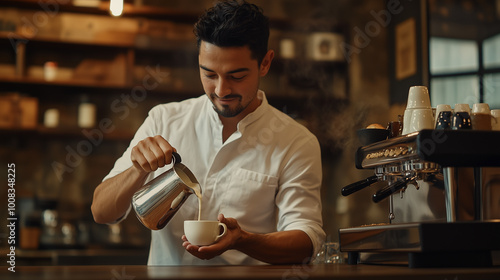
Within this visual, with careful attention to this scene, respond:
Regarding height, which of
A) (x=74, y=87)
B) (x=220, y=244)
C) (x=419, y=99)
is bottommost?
(x=220, y=244)

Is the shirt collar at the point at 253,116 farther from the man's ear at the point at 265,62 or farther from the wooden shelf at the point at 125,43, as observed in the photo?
the wooden shelf at the point at 125,43

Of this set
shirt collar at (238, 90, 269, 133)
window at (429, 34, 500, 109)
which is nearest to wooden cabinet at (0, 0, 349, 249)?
window at (429, 34, 500, 109)

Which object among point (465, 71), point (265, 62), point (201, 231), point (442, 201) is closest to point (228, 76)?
point (265, 62)

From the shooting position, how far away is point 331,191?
3.71 m

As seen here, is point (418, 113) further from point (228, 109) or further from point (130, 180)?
point (130, 180)

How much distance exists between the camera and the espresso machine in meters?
1.14

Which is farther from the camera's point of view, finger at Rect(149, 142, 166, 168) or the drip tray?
finger at Rect(149, 142, 166, 168)

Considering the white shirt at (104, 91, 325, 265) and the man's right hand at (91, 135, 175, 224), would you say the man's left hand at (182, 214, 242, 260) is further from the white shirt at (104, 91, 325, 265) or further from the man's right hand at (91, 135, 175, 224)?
the white shirt at (104, 91, 325, 265)

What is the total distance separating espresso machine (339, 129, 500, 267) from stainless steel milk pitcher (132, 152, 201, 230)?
1.35ft

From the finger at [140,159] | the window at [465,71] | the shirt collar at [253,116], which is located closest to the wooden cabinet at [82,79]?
the window at [465,71]

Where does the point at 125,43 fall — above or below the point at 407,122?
above

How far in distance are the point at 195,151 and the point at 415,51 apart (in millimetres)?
2141

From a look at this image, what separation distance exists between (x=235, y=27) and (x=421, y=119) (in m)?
0.60

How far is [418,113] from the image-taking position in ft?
4.40
